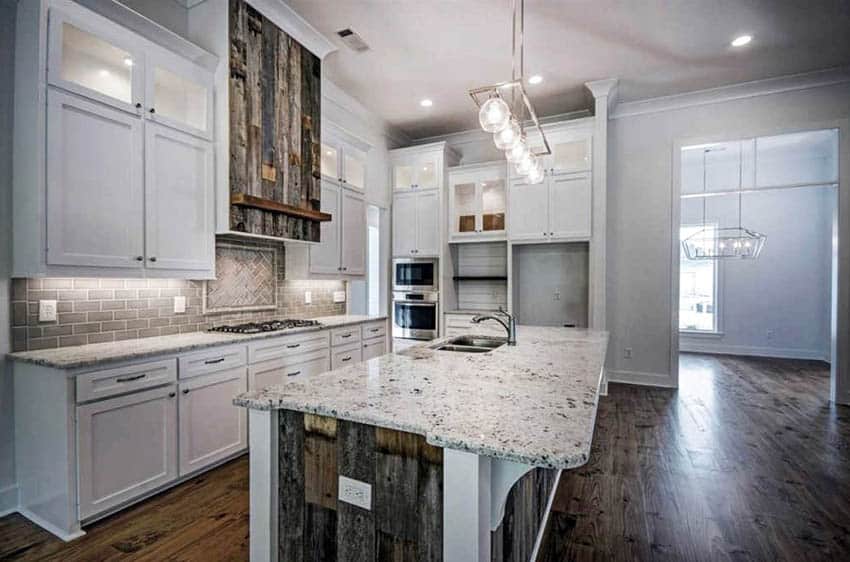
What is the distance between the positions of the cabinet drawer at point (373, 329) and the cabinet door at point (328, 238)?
0.63m

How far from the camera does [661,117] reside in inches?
187

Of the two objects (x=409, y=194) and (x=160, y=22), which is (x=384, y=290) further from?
(x=160, y=22)

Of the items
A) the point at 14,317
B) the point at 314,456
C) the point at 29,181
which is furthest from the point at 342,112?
the point at 314,456

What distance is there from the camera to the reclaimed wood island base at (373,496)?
1.06 meters

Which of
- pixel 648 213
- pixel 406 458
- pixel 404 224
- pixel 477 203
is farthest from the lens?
pixel 404 224

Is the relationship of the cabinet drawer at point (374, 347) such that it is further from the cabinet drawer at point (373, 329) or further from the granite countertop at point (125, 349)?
the granite countertop at point (125, 349)

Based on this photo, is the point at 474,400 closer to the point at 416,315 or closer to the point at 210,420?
the point at 210,420

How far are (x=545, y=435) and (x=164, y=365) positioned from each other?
217 centimetres

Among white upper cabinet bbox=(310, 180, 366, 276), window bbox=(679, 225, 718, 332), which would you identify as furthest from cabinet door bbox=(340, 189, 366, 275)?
window bbox=(679, 225, 718, 332)

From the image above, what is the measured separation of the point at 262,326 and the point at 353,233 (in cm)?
156

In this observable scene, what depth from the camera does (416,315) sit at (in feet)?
16.9

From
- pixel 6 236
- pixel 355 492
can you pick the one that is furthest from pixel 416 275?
pixel 355 492

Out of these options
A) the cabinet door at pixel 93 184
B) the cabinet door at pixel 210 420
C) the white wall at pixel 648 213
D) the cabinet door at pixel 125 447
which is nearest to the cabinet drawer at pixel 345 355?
the cabinet door at pixel 210 420

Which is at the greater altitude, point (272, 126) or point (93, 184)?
point (272, 126)
